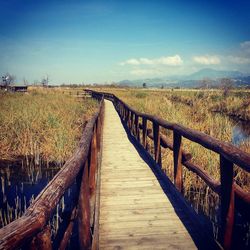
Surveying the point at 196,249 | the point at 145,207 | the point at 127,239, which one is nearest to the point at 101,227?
the point at 127,239

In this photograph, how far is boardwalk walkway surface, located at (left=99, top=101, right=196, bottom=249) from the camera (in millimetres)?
2943

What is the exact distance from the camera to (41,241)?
4.46 ft

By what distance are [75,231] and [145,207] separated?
2.05 meters

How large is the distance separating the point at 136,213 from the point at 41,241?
7.98 feet

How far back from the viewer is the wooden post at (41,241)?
4.37 ft

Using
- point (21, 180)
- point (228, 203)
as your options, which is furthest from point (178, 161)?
point (21, 180)

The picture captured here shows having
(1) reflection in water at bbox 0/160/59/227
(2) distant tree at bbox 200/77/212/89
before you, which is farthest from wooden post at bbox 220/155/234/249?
(2) distant tree at bbox 200/77/212/89

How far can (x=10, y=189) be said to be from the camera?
7426 mm

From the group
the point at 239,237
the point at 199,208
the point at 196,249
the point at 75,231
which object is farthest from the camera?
the point at 199,208

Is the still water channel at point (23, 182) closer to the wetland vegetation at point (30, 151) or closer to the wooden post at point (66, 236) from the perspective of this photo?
the wetland vegetation at point (30, 151)

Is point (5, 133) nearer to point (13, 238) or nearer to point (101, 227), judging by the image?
point (101, 227)

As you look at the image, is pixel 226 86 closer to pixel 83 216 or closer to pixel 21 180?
pixel 21 180

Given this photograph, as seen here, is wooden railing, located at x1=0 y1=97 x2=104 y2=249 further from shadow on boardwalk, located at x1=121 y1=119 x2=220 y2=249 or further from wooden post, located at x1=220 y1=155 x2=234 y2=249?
wooden post, located at x1=220 y1=155 x2=234 y2=249

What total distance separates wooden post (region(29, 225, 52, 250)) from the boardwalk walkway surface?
5.21ft
